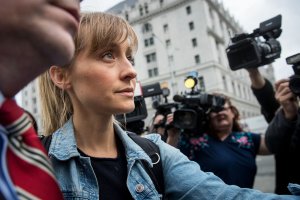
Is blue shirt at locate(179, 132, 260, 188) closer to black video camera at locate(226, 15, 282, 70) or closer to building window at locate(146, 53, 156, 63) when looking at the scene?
black video camera at locate(226, 15, 282, 70)

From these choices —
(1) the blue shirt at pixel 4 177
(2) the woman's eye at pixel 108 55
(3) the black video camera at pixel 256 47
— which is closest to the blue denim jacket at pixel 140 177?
(2) the woman's eye at pixel 108 55

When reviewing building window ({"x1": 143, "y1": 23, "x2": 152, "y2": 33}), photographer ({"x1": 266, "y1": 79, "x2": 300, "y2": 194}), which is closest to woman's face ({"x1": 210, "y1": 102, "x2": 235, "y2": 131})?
photographer ({"x1": 266, "y1": 79, "x2": 300, "y2": 194})

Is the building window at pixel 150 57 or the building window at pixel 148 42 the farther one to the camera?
the building window at pixel 148 42

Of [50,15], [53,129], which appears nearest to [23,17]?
[50,15]

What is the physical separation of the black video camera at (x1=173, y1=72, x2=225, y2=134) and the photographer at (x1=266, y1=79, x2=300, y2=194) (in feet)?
2.33

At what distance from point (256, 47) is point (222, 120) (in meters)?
0.93

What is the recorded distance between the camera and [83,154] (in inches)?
52.7

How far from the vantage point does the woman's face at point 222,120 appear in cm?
316

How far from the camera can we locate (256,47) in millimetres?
2527

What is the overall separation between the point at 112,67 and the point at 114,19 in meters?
0.27

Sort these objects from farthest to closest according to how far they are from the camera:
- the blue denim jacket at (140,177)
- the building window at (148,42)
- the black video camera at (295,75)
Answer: the building window at (148,42) → the black video camera at (295,75) → the blue denim jacket at (140,177)

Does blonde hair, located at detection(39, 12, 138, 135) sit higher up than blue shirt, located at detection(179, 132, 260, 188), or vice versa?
blonde hair, located at detection(39, 12, 138, 135)

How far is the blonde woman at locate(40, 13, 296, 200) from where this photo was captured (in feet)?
4.07

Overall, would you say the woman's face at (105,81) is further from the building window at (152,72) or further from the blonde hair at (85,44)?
the building window at (152,72)
